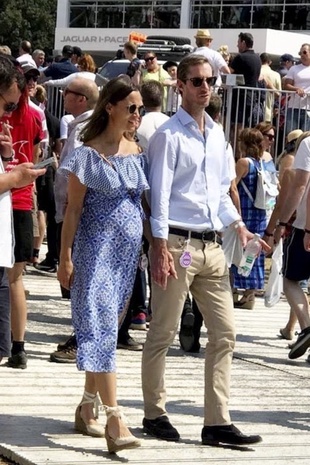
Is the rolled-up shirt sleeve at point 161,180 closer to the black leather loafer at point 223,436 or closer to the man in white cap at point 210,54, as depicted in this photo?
the black leather loafer at point 223,436

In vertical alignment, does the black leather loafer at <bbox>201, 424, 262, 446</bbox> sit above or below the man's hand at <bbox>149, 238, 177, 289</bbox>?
below

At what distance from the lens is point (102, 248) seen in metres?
6.66

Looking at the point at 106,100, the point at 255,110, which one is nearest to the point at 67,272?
the point at 106,100

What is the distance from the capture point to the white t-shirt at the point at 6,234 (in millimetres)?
6266

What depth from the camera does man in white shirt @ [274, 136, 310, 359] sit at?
378 inches

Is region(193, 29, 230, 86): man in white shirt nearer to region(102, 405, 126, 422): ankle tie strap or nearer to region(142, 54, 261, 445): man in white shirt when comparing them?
region(142, 54, 261, 445): man in white shirt

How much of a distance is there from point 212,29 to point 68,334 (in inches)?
1950

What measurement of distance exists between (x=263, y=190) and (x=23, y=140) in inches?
158

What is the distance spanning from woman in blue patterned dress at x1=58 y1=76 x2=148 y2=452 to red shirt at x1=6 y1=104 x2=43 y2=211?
6.62 ft

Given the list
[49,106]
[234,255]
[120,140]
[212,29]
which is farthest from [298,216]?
[212,29]

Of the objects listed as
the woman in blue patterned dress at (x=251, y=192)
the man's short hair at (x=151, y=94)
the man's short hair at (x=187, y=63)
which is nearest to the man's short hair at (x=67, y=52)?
the woman in blue patterned dress at (x=251, y=192)

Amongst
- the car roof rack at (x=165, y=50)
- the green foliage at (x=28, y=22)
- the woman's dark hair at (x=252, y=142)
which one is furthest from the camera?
the green foliage at (x=28, y=22)

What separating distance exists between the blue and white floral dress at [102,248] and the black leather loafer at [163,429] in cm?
58

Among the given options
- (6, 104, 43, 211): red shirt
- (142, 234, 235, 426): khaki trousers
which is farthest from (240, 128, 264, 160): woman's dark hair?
(142, 234, 235, 426): khaki trousers
